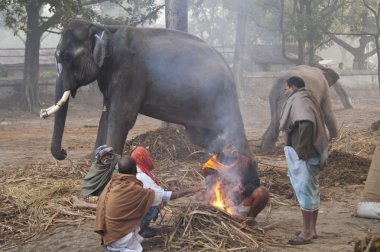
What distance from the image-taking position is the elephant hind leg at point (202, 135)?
842 cm

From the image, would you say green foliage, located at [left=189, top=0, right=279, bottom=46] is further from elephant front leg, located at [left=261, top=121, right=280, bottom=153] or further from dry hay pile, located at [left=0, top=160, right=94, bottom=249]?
dry hay pile, located at [left=0, top=160, right=94, bottom=249]

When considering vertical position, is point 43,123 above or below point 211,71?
below

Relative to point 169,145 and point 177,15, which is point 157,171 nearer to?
point 169,145

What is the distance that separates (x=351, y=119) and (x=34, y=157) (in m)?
10.7

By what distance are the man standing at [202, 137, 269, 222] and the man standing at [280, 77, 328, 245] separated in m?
0.50

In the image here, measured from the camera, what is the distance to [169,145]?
10297mm

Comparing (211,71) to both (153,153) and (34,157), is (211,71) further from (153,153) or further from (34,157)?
(34,157)

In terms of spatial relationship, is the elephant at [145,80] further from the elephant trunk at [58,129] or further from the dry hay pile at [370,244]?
the dry hay pile at [370,244]

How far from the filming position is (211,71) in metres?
8.26

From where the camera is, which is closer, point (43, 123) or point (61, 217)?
point (61, 217)

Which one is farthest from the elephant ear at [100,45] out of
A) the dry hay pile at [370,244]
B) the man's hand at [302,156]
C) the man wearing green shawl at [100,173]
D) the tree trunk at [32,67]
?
the tree trunk at [32,67]

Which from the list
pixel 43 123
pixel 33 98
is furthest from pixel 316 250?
pixel 33 98

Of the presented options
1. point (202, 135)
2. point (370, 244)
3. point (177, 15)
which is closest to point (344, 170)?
point (202, 135)

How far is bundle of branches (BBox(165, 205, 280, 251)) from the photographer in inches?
208
